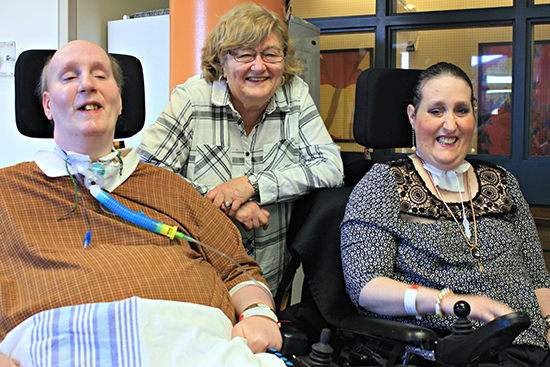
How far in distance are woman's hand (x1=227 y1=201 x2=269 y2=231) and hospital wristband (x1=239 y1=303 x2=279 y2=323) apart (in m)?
0.39

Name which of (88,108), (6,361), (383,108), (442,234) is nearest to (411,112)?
(383,108)

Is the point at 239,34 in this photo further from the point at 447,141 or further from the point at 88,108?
the point at 447,141

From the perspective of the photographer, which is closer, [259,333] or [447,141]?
[259,333]

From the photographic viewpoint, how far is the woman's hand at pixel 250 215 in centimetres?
175

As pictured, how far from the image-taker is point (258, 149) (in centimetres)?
197

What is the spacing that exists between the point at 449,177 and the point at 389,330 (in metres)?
0.68

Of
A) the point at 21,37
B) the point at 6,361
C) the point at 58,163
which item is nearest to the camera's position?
the point at 6,361

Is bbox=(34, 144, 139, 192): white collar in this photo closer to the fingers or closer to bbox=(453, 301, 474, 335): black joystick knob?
the fingers

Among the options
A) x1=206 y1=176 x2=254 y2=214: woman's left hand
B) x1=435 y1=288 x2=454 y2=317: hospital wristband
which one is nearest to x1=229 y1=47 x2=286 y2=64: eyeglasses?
x1=206 y1=176 x2=254 y2=214: woman's left hand

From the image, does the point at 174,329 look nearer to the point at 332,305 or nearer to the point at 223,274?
the point at 223,274

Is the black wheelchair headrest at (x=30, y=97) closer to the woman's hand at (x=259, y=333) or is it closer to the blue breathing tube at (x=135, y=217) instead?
the blue breathing tube at (x=135, y=217)

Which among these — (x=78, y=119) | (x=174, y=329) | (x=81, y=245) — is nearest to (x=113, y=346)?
(x=174, y=329)

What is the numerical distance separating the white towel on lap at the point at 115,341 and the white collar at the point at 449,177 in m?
0.93

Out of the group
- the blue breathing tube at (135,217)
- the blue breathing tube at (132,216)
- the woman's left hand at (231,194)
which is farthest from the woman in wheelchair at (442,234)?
the blue breathing tube at (132,216)
